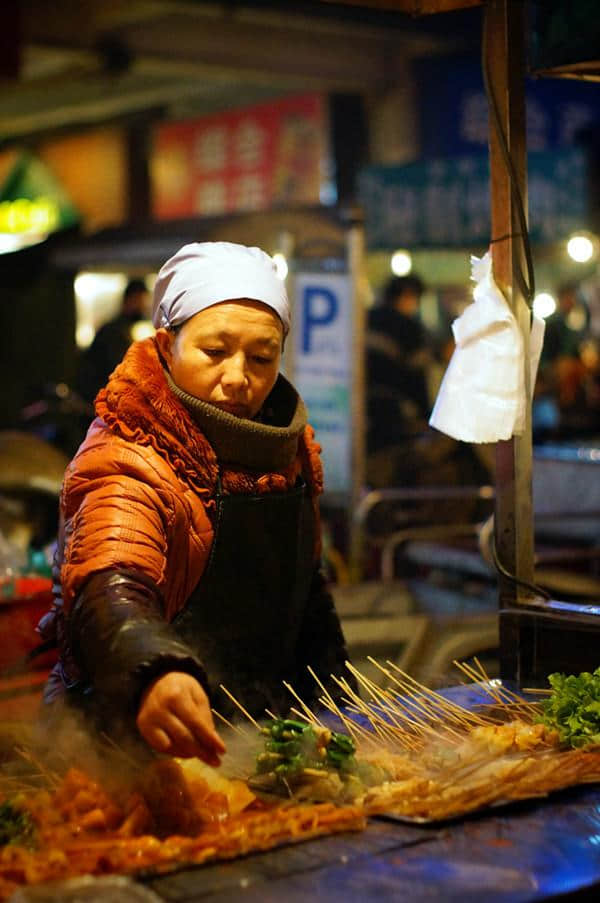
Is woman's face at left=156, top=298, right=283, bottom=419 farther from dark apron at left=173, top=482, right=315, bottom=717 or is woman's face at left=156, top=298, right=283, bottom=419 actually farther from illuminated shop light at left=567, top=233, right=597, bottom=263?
illuminated shop light at left=567, top=233, right=597, bottom=263

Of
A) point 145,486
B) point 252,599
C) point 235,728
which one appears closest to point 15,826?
point 235,728

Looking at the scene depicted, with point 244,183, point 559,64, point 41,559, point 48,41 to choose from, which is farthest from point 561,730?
point 244,183

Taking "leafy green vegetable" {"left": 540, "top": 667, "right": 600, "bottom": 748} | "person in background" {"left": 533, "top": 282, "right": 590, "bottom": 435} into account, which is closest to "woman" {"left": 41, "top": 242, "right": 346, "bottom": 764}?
"leafy green vegetable" {"left": 540, "top": 667, "right": 600, "bottom": 748}

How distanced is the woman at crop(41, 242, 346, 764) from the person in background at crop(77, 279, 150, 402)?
718 cm

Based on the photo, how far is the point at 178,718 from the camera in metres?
2.35

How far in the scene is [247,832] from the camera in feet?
7.80

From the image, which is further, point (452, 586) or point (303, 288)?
point (303, 288)

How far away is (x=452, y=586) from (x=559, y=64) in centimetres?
461

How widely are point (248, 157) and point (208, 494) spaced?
13.7 metres

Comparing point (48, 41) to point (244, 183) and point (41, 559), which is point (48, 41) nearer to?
point (244, 183)

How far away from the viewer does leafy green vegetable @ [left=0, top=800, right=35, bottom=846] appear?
2402 millimetres

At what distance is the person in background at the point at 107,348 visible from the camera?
10578 mm

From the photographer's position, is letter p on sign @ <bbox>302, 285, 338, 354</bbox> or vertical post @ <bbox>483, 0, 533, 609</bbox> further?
letter p on sign @ <bbox>302, 285, 338, 354</bbox>

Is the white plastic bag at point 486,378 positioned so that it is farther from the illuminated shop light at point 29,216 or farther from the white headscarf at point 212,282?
the illuminated shop light at point 29,216
